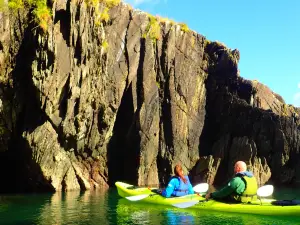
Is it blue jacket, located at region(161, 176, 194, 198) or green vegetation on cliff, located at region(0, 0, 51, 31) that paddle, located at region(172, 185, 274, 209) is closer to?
blue jacket, located at region(161, 176, 194, 198)

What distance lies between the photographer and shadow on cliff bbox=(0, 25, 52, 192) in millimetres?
30922

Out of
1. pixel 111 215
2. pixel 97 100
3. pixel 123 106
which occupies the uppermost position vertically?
pixel 123 106

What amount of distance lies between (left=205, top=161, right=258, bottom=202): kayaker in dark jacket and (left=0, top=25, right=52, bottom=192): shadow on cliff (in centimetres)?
1865

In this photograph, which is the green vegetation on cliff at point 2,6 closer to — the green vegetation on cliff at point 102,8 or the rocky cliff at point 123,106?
the rocky cliff at point 123,106

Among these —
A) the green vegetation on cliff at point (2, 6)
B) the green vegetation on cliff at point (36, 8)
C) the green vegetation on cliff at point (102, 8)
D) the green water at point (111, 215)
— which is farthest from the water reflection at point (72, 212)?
the green vegetation on cliff at point (102, 8)

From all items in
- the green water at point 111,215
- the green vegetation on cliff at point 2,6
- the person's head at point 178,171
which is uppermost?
the green vegetation on cliff at point 2,6

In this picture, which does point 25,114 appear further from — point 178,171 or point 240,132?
point 240,132

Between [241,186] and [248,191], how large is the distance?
Result: 42cm

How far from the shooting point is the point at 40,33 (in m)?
30.3

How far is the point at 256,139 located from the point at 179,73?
1108cm

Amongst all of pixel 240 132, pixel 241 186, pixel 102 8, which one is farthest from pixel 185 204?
pixel 240 132

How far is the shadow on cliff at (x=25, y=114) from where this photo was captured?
30.9 meters

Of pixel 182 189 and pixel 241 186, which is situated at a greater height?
pixel 241 186

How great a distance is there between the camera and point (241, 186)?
641 inches
